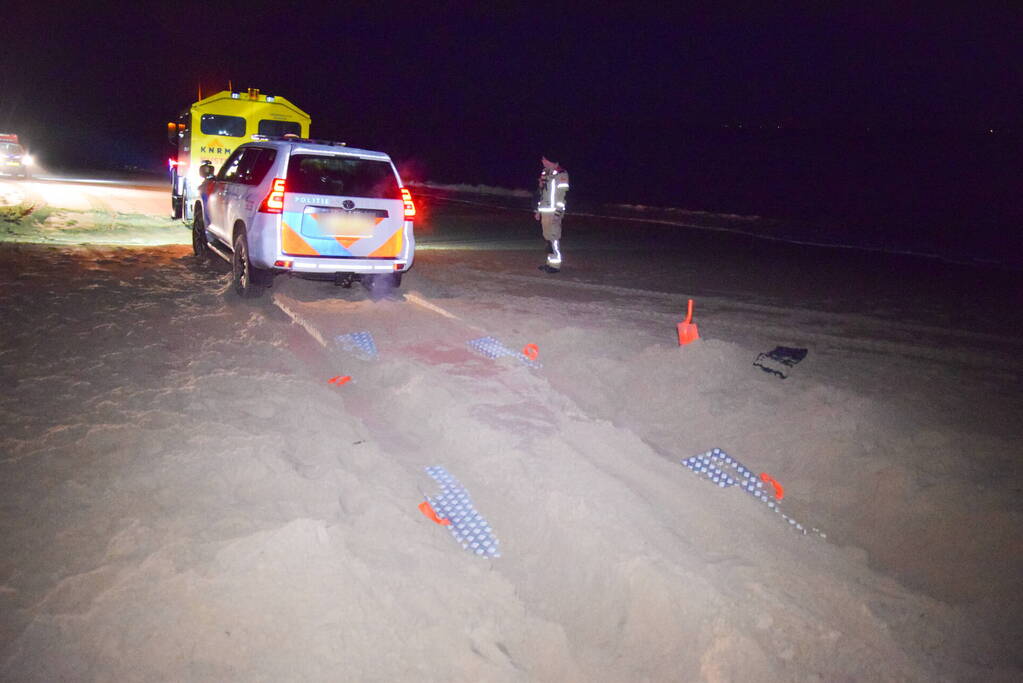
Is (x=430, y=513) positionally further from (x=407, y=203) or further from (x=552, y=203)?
(x=552, y=203)

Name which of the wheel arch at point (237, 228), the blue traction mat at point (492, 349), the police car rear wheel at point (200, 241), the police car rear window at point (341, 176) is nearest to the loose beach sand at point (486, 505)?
the blue traction mat at point (492, 349)

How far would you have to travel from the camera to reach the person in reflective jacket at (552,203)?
11.7 meters

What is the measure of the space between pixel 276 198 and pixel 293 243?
53 cm

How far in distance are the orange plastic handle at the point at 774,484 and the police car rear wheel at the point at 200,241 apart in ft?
30.2

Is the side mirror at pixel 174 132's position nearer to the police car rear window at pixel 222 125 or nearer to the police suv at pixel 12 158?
the police car rear window at pixel 222 125

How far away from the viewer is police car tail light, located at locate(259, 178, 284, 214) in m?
7.73

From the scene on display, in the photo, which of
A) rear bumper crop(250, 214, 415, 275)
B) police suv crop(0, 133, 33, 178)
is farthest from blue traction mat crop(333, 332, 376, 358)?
police suv crop(0, 133, 33, 178)

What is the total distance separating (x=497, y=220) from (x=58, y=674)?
2101 cm

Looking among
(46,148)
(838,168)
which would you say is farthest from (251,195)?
(46,148)

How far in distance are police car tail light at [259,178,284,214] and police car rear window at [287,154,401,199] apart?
0.32ft

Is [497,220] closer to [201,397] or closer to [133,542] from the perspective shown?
[201,397]

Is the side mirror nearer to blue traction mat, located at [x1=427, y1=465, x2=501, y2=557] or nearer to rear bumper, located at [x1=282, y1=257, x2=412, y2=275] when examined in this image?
rear bumper, located at [x1=282, y1=257, x2=412, y2=275]

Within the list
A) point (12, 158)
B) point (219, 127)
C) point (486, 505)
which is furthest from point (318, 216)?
point (12, 158)

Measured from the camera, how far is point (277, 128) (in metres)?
15.7
